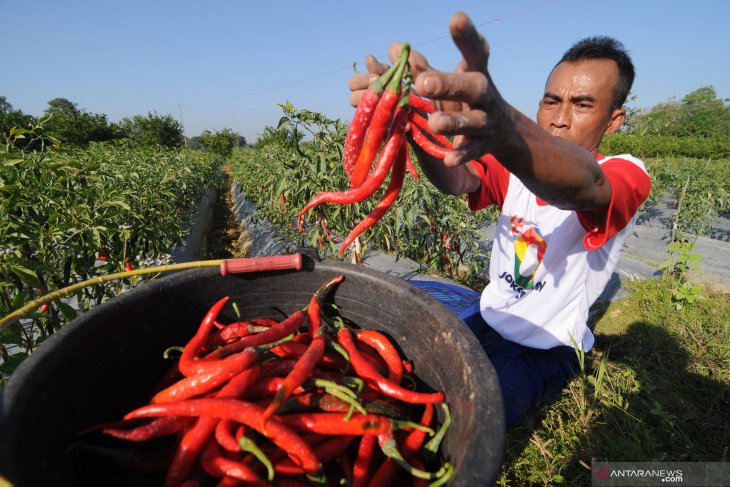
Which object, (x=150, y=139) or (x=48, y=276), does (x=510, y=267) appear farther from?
(x=150, y=139)

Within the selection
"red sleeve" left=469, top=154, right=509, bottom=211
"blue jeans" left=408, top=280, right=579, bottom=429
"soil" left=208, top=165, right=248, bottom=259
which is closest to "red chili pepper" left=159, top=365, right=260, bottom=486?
"blue jeans" left=408, top=280, right=579, bottom=429

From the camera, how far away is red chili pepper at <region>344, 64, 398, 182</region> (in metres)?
1.12

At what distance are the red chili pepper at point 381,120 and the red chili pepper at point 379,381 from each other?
695 mm

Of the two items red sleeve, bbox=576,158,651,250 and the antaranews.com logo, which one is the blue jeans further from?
red sleeve, bbox=576,158,651,250

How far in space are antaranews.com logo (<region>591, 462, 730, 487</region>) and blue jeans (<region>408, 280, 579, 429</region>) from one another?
0.47m

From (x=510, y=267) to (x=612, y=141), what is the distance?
35.2 metres

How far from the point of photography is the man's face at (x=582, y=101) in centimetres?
188

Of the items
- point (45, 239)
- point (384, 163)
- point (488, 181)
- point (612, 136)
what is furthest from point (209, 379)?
point (612, 136)

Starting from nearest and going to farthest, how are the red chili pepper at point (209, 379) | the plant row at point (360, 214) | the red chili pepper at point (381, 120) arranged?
the red chili pepper at point (381, 120)
the red chili pepper at point (209, 379)
the plant row at point (360, 214)

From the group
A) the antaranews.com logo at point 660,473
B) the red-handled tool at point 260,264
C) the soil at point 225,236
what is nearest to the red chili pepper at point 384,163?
the red-handled tool at point 260,264

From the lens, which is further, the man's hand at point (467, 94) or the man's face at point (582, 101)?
the man's face at point (582, 101)

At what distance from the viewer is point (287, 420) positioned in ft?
4.15

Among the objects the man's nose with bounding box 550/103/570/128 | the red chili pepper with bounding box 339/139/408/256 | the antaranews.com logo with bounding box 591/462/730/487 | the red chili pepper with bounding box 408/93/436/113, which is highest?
the man's nose with bounding box 550/103/570/128

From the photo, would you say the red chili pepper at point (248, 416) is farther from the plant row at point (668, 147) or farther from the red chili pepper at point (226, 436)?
the plant row at point (668, 147)
